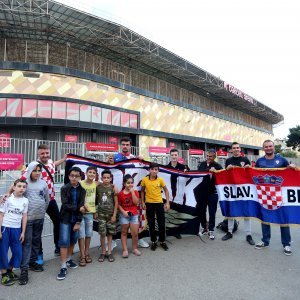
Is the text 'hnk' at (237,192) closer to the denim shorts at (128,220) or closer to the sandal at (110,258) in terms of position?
the denim shorts at (128,220)

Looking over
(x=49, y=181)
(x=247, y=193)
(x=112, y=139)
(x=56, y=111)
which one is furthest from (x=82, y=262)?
(x=112, y=139)

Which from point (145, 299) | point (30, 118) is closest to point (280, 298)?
point (145, 299)

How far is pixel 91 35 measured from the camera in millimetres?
23781

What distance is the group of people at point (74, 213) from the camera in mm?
3586

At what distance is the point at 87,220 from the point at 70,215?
1.23 feet

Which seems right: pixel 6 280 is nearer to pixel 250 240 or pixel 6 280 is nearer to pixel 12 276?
pixel 12 276

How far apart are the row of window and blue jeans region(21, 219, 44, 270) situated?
19.1 m

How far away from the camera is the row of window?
20.5 m

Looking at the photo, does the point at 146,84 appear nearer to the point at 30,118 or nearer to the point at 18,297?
the point at 30,118

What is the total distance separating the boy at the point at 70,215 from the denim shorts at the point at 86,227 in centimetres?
10

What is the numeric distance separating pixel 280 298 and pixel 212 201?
2.74 metres

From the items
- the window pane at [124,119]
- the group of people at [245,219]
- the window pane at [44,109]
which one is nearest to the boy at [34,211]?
the group of people at [245,219]

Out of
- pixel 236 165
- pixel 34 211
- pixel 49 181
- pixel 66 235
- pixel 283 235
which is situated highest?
pixel 236 165

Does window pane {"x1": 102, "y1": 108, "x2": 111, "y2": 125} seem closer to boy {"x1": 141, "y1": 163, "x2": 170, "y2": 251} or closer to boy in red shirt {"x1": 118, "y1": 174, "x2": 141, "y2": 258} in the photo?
boy {"x1": 141, "y1": 163, "x2": 170, "y2": 251}
